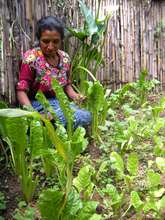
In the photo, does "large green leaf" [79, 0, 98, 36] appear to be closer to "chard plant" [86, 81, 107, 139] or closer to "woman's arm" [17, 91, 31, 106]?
"chard plant" [86, 81, 107, 139]

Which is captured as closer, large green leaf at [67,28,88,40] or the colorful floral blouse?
the colorful floral blouse

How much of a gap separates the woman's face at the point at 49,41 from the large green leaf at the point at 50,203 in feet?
5.24

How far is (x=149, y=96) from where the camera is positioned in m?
4.99

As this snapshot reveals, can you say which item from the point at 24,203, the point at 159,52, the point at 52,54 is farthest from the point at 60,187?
the point at 159,52

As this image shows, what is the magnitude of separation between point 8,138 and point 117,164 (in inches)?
25.4

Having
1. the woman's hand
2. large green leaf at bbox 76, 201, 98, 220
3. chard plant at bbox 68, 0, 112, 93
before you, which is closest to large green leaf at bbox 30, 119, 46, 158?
large green leaf at bbox 76, 201, 98, 220

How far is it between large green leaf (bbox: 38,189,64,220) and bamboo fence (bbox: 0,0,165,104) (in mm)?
1420

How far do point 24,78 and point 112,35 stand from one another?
190 centimetres

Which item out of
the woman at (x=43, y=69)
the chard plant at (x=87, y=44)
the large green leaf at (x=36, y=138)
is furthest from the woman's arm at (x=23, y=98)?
the chard plant at (x=87, y=44)

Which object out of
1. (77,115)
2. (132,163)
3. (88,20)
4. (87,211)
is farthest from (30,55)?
(87,211)

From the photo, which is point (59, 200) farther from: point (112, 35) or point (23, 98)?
point (112, 35)

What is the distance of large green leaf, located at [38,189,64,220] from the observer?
1.69m

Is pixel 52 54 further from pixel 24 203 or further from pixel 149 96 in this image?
pixel 149 96

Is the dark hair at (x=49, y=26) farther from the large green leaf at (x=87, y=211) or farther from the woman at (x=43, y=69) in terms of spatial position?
the large green leaf at (x=87, y=211)
